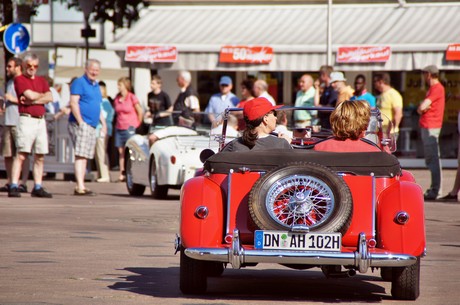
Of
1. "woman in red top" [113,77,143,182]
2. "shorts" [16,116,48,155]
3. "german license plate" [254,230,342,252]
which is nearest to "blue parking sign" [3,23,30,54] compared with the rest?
"woman in red top" [113,77,143,182]

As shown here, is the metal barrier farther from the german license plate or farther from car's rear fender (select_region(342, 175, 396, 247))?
the german license plate

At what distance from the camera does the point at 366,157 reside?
330 inches

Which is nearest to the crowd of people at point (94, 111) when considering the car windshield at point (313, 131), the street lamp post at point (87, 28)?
the car windshield at point (313, 131)

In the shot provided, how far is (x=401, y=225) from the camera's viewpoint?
809cm

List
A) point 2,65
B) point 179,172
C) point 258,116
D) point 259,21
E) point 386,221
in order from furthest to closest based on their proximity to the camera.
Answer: point 259,21
point 2,65
point 179,172
point 258,116
point 386,221

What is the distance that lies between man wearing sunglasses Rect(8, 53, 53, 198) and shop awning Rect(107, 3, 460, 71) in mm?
10165

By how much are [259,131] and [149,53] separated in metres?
19.2

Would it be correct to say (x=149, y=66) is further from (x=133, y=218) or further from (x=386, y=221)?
(x=386, y=221)

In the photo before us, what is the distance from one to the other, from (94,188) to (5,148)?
3369 millimetres

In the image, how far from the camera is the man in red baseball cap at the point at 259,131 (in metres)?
9.00

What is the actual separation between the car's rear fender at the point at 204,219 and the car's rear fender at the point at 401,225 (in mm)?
1035

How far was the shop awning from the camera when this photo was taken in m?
26.4

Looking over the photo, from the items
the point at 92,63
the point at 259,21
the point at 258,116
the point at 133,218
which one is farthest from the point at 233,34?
the point at 258,116

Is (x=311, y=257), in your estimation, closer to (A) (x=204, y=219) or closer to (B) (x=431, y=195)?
(A) (x=204, y=219)
